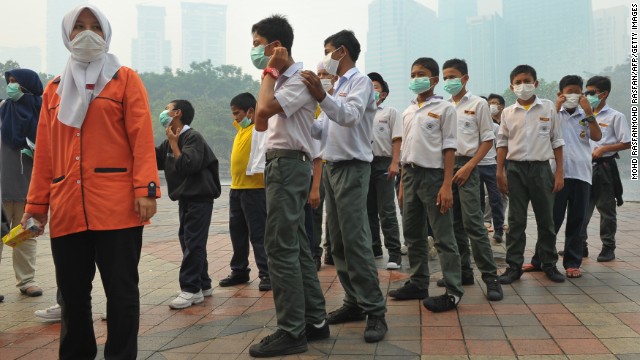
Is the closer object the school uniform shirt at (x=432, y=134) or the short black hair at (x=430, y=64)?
the school uniform shirt at (x=432, y=134)

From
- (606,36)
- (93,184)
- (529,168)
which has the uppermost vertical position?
(606,36)

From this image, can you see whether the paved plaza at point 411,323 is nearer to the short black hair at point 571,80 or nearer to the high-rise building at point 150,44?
the short black hair at point 571,80

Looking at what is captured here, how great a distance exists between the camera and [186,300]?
4074mm

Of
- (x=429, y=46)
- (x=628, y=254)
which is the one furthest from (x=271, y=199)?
(x=429, y=46)

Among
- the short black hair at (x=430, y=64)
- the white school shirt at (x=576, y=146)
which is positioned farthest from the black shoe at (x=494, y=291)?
the short black hair at (x=430, y=64)

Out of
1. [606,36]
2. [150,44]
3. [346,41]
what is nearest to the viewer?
[346,41]

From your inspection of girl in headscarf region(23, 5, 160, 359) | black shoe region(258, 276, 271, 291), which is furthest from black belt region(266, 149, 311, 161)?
black shoe region(258, 276, 271, 291)

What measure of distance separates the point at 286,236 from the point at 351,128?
0.84m

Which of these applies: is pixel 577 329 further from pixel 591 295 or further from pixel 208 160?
pixel 208 160

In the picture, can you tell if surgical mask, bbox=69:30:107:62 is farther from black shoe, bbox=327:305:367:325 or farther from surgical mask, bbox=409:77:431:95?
surgical mask, bbox=409:77:431:95

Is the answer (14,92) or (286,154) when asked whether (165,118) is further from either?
(286,154)

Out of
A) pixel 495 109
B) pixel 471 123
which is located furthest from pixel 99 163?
pixel 495 109

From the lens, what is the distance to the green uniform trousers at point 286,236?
3.00 meters

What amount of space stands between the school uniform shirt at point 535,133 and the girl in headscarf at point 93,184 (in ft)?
11.0
